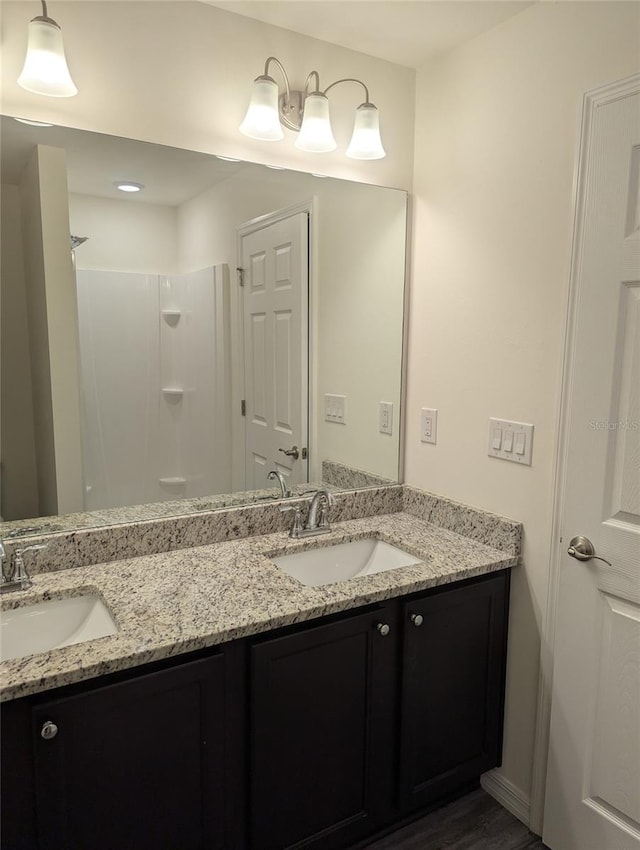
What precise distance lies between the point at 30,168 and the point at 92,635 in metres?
1.18

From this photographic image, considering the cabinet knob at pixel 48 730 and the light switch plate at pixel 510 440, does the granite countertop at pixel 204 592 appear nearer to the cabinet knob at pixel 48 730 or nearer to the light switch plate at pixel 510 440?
the cabinet knob at pixel 48 730

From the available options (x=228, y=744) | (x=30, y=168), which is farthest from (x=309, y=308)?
(x=228, y=744)

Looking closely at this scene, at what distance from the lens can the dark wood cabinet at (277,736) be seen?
1.13 m

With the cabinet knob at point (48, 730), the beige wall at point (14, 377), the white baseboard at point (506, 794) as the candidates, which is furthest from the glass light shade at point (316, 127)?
the white baseboard at point (506, 794)

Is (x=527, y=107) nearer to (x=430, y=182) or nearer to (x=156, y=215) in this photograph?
(x=430, y=182)

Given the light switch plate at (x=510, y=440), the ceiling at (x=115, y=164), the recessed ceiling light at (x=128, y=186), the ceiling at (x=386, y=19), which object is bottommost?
the light switch plate at (x=510, y=440)

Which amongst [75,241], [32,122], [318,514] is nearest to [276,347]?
[318,514]

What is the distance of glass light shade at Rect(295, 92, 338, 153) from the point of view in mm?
1751

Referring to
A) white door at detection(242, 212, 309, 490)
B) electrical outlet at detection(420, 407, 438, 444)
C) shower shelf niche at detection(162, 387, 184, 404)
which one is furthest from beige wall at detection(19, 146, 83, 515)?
electrical outlet at detection(420, 407, 438, 444)

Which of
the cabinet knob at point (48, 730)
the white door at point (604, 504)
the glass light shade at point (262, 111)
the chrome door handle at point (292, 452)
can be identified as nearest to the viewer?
the cabinet knob at point (48, 730)

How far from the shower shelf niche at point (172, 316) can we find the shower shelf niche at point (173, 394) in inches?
7.5

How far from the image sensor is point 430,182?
2.00 m

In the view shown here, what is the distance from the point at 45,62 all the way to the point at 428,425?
5.06 feet

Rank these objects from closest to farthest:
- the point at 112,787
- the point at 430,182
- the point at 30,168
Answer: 1. the point at 112,787
2. the point at 30,168
3. the point at 430,182
